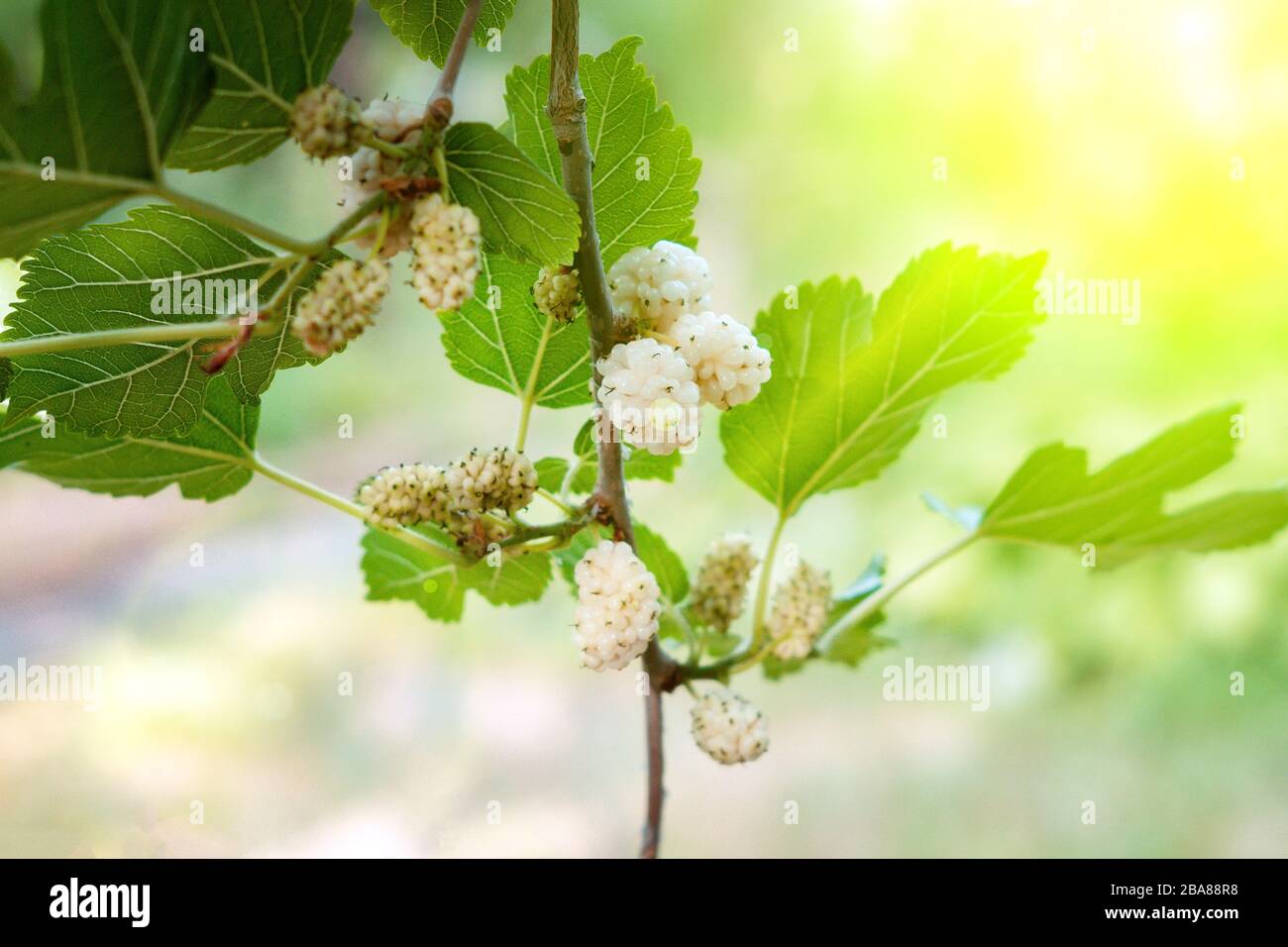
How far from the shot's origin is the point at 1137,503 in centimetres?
43

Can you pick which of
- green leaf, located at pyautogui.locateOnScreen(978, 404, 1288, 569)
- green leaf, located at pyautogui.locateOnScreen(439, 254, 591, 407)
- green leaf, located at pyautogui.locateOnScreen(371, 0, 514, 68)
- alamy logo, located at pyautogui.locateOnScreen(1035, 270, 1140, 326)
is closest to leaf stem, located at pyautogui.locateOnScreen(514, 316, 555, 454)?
green leaf, located at pyautogui.locateOnScreen(439, 254, 591, 407)

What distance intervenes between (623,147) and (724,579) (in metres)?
0.19

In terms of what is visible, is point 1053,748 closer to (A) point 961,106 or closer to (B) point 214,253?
(A) point 961,106

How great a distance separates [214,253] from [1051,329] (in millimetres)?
1731

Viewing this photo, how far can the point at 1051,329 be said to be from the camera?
1830 millimetres

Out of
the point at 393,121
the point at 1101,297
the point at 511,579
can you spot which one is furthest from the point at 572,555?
the point at 1101,297

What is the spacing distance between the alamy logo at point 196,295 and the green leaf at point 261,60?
0.06 meters

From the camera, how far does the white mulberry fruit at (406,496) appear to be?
34cm

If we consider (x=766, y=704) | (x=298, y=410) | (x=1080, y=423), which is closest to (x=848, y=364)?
(x=766, y=704)

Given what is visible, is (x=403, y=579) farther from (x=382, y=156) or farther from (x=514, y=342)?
(x=382, y=156)

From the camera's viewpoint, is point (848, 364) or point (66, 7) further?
point (848, 364)

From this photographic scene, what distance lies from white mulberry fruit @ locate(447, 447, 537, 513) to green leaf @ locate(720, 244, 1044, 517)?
0.12m
